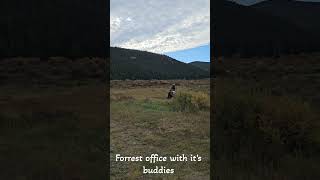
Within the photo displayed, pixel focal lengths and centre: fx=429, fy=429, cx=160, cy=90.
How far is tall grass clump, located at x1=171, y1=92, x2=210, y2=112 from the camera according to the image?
51.6 feet

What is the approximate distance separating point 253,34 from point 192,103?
72.9m

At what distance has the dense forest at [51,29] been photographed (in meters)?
54.8

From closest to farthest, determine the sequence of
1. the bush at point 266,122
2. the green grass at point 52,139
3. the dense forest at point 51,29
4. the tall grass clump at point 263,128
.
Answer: the green grass at point 52,139, the tall grass clump at point 263,128, the bush at point 266,122, the dense forest at point 51,29

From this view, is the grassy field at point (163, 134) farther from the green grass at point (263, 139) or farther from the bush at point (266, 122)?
the bush at point (266, 122)

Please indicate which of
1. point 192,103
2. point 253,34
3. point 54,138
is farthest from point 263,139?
point 253,34

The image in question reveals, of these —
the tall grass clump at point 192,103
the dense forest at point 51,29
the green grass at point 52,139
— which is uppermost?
the dense forest at point 51,29

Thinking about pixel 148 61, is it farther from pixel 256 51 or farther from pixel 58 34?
pixel 58 34

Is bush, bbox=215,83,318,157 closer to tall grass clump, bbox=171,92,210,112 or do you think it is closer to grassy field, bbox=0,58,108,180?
tall grass clump, bbox=171,92,210,112

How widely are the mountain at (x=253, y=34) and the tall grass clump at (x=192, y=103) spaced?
58.9m

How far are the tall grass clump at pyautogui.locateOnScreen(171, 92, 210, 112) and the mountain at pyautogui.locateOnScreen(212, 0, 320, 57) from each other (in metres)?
58.9

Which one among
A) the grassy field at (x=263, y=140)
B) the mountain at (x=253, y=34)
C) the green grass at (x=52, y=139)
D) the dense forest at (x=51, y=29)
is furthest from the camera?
the mountain at (x=253, y=34)

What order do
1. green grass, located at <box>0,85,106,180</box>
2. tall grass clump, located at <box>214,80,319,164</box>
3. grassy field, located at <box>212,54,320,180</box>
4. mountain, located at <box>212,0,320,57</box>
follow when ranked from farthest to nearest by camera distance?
mountain, located at <box>212,0,320,57</box>
tall grass clump, located at <box>214,80,319,164</box>
grassy field, located at <box>212,54,320,180</box>
green grass, located at <box>0,85,106,180</box>

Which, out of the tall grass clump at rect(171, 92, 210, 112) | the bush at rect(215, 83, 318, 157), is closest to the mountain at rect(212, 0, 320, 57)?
the tall grass clump at rect(171, 92, 210, 112)

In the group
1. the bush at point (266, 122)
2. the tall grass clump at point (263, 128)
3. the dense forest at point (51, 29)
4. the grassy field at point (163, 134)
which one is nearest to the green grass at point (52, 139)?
the grassy field at point (163, 134)
